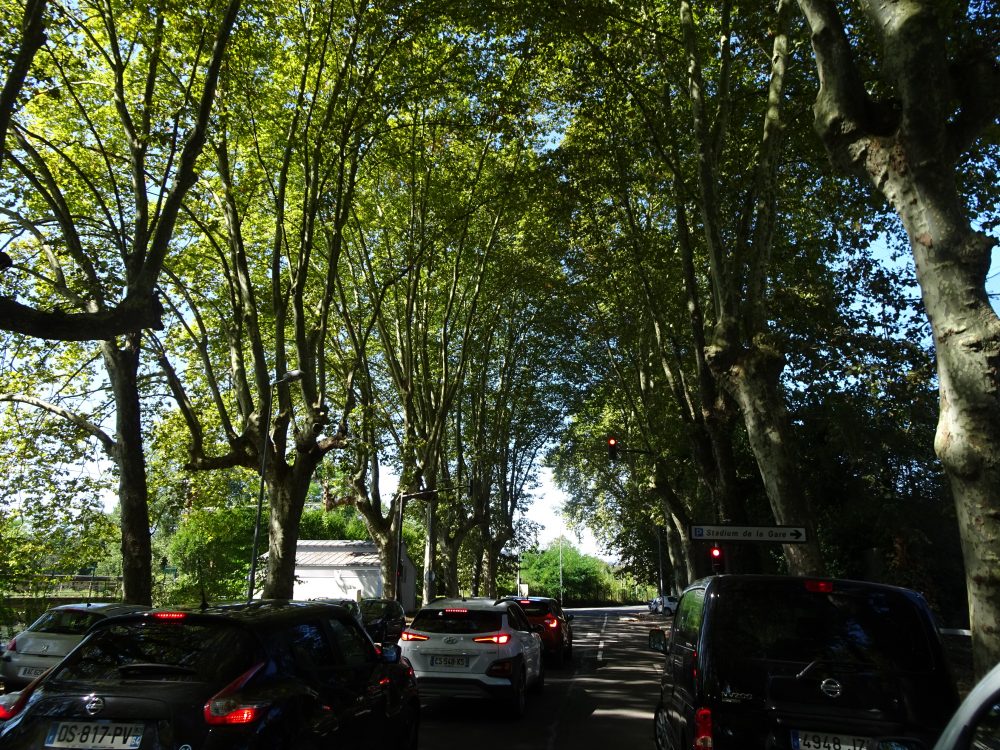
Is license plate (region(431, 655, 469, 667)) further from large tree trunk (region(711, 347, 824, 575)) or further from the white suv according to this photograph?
large tree trunk (region(711, 347, 824, 575))

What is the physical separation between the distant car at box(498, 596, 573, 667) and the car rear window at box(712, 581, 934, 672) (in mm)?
11869

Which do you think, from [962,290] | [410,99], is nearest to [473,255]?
[410,99]

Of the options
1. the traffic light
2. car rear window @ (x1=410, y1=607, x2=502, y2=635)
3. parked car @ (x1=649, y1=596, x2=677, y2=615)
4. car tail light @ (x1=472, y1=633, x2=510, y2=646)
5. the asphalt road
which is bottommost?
parked car @ (x1=649, y1=596, x2=677, y2=615)

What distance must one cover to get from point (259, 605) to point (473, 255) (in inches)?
730

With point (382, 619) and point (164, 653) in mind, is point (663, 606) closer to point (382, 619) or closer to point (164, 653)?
point (382, 619)

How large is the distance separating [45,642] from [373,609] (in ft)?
33.0

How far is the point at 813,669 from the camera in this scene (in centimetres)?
424

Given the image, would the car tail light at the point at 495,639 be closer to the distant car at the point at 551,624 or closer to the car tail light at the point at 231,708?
the car tail light at the point at 231,708

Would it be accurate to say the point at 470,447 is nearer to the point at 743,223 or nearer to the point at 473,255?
the point at 473,255

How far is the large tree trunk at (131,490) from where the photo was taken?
13.0 metres

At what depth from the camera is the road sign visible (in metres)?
10.4

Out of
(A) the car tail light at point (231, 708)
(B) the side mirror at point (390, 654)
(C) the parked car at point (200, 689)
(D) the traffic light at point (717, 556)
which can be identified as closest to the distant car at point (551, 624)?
(D) the traffic light at point (717, 556)

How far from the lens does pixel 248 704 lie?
3973 millimetres

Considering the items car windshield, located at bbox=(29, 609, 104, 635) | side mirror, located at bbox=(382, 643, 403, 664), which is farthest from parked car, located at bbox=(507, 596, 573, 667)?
side mirror, located at bbox=(382, 643, 403, 664)
